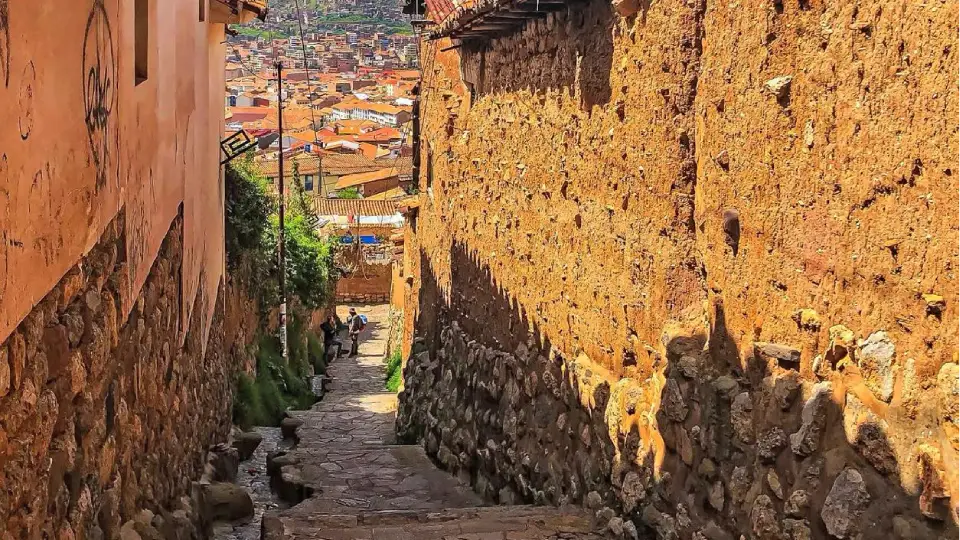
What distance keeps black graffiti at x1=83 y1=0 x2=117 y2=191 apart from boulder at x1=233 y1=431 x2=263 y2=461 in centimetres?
814

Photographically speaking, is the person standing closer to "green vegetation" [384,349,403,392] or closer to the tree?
"green vegetation" [384,349,403,392]

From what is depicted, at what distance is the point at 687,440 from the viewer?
5.87 metres

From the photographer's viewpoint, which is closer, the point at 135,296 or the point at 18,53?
the point at 18,53

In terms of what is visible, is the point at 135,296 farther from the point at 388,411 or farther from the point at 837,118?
the point at 388,411

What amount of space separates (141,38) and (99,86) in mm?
1863

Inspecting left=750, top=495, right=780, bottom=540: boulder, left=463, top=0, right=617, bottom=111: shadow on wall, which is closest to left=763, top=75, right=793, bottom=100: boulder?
left=750, top=495, right=780, bottom=540: boulder

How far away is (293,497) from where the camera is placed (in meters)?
10.9

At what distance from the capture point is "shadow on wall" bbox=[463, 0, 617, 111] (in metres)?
7.43

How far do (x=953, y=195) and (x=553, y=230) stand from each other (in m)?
5.12

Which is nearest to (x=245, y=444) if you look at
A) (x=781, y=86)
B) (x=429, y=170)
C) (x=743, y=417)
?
(x=429, y=170)

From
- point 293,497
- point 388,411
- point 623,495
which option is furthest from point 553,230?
point 388,411

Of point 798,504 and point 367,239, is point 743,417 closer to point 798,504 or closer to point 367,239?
point 798,504

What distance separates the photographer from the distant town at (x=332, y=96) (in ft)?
166

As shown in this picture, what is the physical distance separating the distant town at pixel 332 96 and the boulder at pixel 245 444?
900 centimetres
